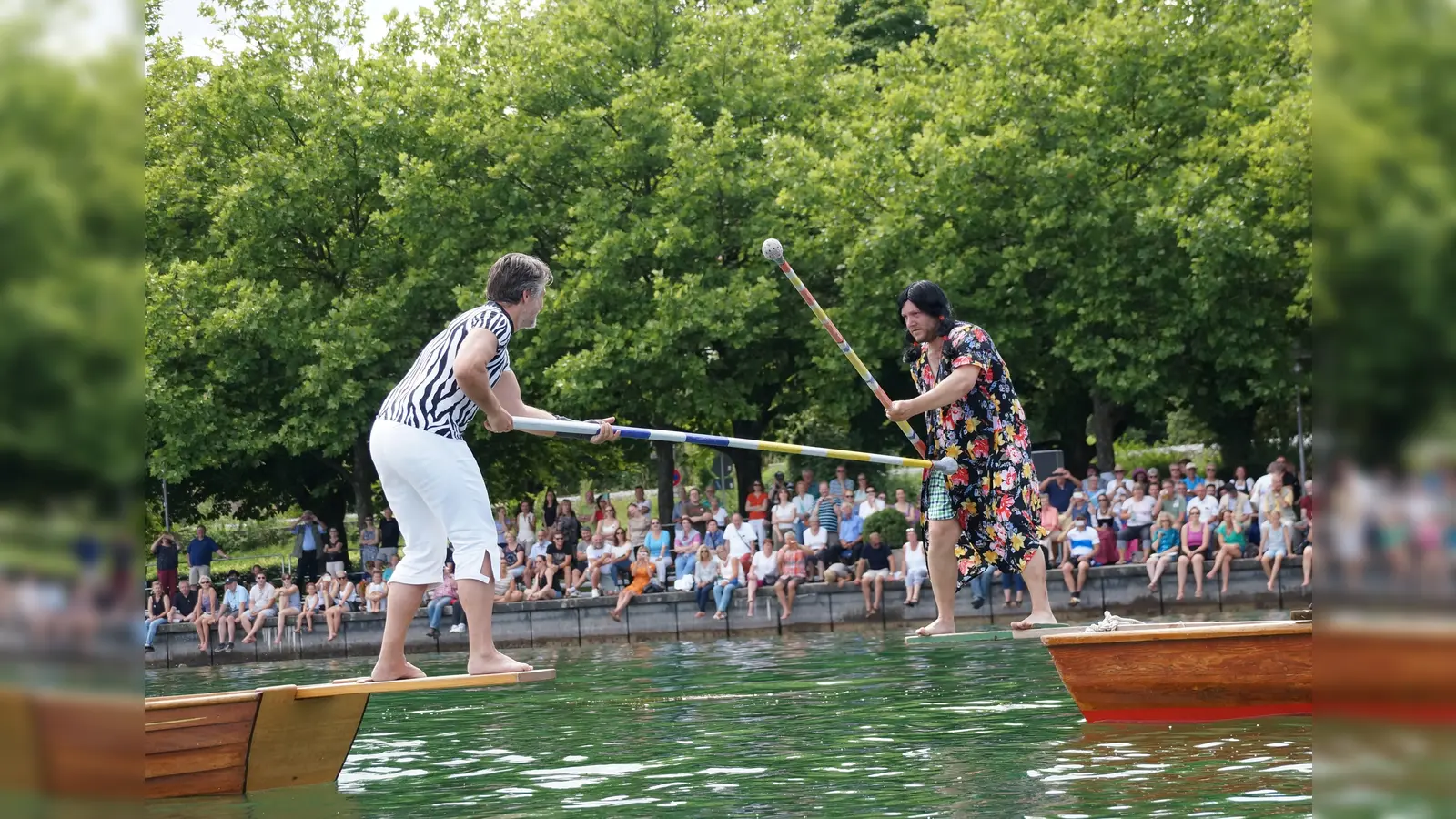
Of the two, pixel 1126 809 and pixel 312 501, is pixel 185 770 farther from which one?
pixel 312 501

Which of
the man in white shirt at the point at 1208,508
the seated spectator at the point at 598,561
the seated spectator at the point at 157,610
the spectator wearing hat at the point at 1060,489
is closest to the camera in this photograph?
the man in white shirt at the point at 1208,508

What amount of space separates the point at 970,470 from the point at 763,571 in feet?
47.5

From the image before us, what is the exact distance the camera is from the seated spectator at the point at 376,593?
26000 millimetres

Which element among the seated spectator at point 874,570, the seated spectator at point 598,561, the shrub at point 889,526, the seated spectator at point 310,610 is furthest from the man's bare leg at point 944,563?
the seated spectator at point 310,610

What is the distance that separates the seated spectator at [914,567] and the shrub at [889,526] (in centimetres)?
72

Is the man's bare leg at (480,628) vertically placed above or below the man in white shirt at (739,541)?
below

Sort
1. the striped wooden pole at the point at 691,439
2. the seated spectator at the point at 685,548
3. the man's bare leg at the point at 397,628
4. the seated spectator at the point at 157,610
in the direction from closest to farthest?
the man's bare leg at the point at 397,628 < the striped wooden pole at the point at 691,439 < the seated spectator at the point at 685,548 < the seated spectator at the point at 157,610

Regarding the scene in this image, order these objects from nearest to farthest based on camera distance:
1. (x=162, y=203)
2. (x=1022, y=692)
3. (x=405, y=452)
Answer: (x=405, y=452) → (x=1022, y=692) → (x=162, y=203)

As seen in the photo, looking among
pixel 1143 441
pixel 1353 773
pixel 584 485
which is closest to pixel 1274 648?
pixel 1353 773

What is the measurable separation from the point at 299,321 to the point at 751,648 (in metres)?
15.4

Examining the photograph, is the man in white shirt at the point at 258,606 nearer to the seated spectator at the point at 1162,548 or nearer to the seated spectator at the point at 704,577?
the seated spectator at the point at 704,577

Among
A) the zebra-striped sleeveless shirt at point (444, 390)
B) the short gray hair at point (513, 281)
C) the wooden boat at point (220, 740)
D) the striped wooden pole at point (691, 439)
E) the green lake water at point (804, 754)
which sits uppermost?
the short gray hair at point (513, 281)

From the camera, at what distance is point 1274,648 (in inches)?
416

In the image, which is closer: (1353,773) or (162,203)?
(1353,773)
